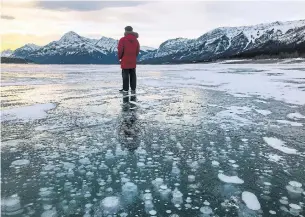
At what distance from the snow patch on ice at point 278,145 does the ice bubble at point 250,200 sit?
1.50 metres

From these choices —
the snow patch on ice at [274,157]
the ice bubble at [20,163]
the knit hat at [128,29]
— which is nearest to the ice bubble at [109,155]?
the ice bubble at [20,163]

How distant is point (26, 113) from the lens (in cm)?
680

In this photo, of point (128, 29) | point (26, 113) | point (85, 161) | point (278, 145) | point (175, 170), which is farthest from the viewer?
point (128, 29)

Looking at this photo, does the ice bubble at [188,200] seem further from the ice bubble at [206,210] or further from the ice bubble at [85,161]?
the ice bubble at [85,161]

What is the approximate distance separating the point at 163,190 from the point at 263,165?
1.34m

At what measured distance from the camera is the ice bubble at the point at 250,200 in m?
2.72

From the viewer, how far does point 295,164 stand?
3.72 m

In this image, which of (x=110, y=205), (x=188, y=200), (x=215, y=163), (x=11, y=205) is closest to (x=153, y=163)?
(x=215, y=163)

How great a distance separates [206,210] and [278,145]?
2276mm

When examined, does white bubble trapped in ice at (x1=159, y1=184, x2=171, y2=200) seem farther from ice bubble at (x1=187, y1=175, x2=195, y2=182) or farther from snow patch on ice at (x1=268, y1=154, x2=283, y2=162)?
snow patch on ice at (x1=268, y1=154, x2=283, y2=162)

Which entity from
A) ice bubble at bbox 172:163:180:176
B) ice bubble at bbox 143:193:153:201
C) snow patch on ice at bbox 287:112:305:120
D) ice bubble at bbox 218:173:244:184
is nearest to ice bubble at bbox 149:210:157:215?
ice bubble at bbox 143:193:153:201

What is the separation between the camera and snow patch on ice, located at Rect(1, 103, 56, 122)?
6.34m

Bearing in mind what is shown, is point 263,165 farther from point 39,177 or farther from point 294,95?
point 294,95

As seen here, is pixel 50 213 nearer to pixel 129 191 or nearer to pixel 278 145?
pixel 129 191
